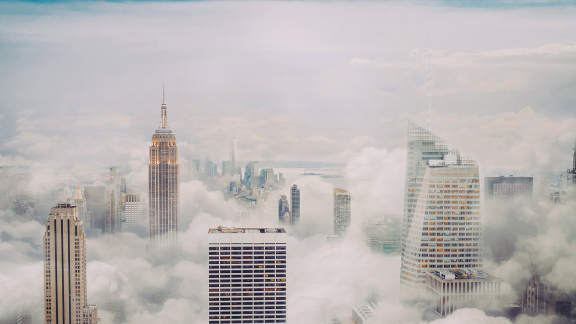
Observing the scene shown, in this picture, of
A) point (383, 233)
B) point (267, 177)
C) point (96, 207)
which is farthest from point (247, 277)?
point (96, 207)

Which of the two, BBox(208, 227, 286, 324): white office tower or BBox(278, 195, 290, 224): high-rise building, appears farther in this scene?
BBox(278, 195, 290, 224): high-rise building

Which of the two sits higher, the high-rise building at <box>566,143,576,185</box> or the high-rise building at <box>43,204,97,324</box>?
the high-rise building at <box>566,143,576,185</box>

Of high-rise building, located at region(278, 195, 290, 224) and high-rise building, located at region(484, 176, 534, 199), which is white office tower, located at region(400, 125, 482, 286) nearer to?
high-rise building, located at region(484, 176, 534, 199)

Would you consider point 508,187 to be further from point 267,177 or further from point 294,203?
point 267,177

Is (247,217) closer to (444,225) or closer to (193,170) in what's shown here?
(193,170)

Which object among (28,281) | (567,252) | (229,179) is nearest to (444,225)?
(567,252)

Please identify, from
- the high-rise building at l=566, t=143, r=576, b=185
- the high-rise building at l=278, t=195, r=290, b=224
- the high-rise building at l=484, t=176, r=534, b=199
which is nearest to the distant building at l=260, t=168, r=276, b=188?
the high-rise building at l=278, t=195, r=290, b=224
